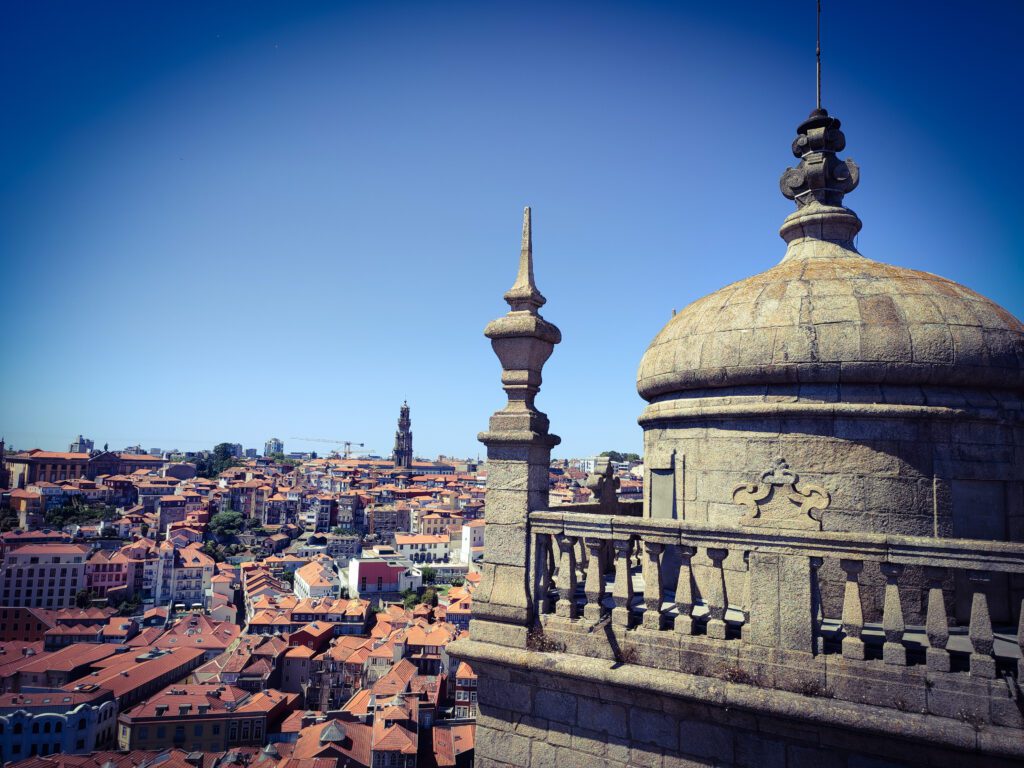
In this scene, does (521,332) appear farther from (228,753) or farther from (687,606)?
(228,753)

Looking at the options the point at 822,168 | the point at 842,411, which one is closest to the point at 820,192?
the point at 822,168

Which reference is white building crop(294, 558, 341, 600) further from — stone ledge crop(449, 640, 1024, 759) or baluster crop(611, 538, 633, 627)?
baluster crop(611, 538, 633, 627)

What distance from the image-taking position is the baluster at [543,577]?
226 inches

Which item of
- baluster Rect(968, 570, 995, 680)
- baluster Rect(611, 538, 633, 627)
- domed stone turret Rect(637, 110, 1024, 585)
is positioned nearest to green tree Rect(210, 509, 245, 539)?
domed stone turret Rect(637, 110, 1024, 585)

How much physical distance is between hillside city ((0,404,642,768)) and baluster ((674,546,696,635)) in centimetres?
319

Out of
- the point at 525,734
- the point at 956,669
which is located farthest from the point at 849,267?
the point at 525,734

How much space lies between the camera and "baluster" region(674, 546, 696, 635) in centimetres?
503

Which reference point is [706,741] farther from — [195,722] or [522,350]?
[195,722]

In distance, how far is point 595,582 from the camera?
545 centimetres

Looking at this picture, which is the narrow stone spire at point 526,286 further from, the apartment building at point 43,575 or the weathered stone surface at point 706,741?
the apartment building at point 43,575

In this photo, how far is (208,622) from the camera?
3086 inches

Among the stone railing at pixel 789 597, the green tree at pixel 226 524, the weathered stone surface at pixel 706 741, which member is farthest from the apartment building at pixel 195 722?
the green tree at pixel 226 524

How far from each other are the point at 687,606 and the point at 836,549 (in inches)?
45.0

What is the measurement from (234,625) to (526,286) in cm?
8627
